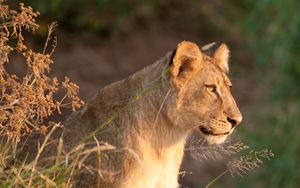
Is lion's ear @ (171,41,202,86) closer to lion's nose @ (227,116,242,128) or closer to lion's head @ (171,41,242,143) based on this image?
lion's head @ (171,41,242,143)

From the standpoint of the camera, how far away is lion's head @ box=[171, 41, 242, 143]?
265 inches

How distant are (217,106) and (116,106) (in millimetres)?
642

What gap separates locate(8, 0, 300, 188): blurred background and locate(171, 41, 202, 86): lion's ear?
242 inches

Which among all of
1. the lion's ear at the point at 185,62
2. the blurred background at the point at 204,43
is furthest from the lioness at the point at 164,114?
the blurred background at the point at 204,43

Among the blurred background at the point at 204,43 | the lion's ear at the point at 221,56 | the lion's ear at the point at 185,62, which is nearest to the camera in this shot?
the lion's ear at the point at 185,62

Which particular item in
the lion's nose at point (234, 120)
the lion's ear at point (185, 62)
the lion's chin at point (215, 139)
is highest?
the lion's ear at point (185, 62)

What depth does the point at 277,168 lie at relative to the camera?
42.3ft

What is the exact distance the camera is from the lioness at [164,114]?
22.0 feet

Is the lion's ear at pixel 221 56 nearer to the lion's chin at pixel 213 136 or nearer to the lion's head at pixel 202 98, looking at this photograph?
the lion's head at pixel 202 98

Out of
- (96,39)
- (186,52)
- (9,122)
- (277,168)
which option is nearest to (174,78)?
(186,52)

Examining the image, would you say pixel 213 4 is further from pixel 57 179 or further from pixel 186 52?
pixel 57 179

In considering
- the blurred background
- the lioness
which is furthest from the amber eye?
the blurred background

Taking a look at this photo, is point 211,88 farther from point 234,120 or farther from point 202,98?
point 234,120

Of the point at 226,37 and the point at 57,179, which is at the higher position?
the point at 226,37
